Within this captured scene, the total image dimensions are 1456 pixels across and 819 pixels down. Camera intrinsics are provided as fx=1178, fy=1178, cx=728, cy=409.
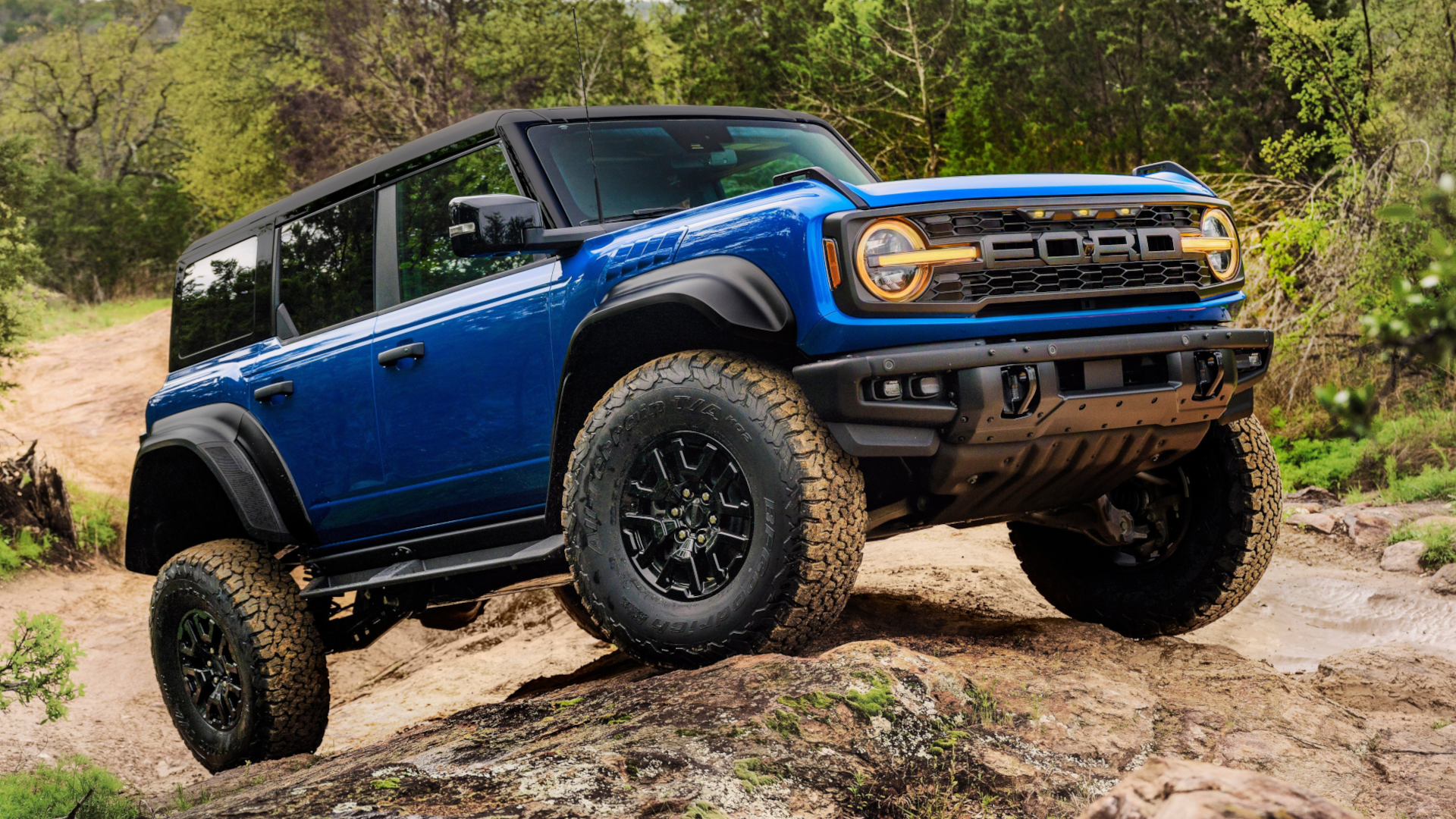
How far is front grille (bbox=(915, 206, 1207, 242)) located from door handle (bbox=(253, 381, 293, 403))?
2968 millimetres

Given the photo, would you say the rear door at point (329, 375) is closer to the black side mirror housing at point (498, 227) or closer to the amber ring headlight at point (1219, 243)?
the black side mirror housing at point (498, 227)

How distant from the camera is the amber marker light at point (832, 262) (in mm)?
3178

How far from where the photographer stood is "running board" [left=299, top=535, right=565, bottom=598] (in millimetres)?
3850

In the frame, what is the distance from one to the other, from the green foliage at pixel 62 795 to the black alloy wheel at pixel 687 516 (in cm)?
201

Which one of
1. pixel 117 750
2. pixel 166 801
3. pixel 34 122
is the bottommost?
pixel 117 750

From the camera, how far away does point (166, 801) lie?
442 cm

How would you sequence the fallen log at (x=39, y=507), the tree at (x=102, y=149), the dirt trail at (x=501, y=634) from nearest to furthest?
1. the dirt trail at (x=501, y=634)
2. the fallen log at (x=39, y=507)
3. the tree at (x=102, y=149)

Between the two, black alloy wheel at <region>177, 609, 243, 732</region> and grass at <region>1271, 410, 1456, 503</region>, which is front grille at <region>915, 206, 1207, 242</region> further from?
grass at <region>1271, 410, 1456, 503</region>

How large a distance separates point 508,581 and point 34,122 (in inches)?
1864

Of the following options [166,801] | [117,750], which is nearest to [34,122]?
[117,750]

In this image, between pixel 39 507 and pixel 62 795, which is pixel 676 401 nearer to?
pixel 62 795

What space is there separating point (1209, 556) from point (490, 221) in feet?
8.75

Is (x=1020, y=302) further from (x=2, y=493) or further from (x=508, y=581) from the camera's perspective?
(x=2, y=493)

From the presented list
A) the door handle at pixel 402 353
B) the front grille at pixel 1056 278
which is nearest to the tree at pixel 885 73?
the door handle at pixel 402 353
